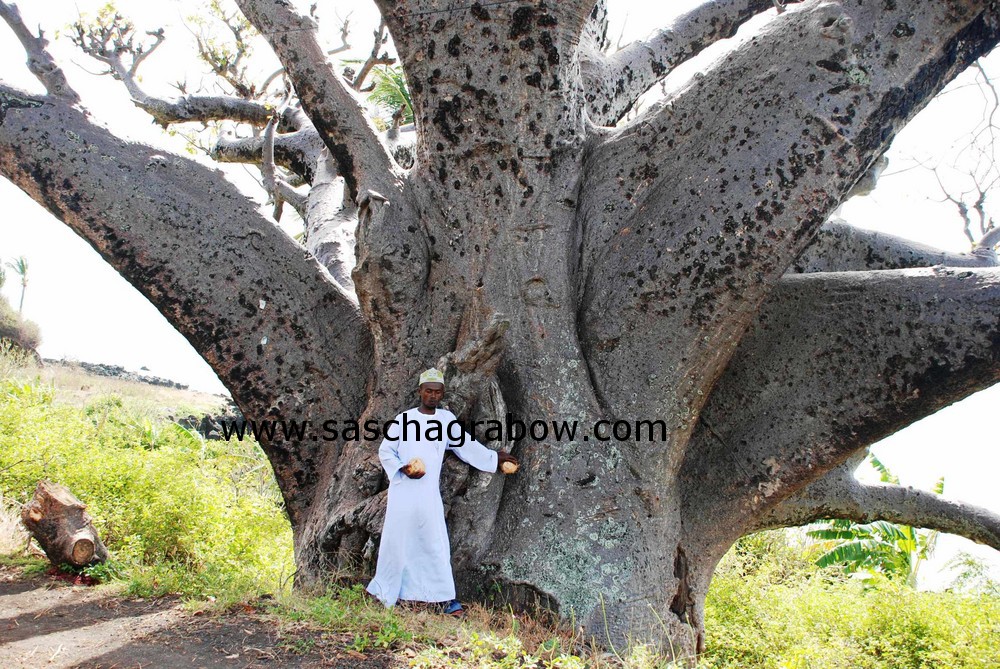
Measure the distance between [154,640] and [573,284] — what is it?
3462 millimetres

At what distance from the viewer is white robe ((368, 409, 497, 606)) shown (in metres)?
4.89

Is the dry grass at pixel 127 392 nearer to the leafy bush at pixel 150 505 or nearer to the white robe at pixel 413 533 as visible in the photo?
the leafy bush at pixel 150 505

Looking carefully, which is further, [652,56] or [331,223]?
[652,56]

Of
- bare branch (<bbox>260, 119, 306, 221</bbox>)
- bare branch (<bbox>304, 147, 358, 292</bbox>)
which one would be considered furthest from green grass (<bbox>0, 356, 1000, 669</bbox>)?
bare branch (<bbox>260, 119, 306, 221</bbox>)

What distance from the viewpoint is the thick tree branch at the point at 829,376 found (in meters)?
5.00

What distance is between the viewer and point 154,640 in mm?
4410

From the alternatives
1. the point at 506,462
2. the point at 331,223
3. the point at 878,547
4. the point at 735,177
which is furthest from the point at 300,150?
the point at 878,547

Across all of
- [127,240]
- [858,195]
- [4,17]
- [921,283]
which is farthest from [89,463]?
[858,195]

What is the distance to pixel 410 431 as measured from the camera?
201 inches

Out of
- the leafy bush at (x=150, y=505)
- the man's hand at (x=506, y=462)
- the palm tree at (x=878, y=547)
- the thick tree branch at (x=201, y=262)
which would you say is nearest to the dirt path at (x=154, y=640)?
the leafy bush at (x=150, y=505)

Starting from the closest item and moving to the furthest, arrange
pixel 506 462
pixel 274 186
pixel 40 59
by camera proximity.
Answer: pixel 506 462 → pixel 40 59 → pixel 274 186

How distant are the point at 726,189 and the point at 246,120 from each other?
6403 millimetres

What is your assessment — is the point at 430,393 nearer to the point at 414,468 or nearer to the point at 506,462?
the point at 414,468

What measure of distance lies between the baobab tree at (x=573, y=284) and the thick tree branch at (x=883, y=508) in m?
0.73
